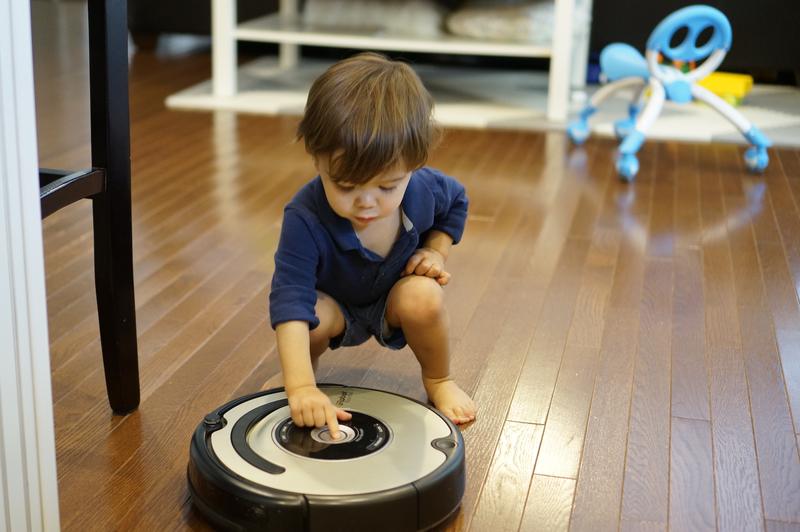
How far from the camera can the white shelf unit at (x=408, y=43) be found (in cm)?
289

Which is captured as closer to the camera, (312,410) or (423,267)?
(312,410)

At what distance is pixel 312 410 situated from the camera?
105cm

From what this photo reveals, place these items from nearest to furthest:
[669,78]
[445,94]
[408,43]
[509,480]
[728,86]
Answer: [509,480] < [669,78] < [408,43] < [728,86] < [445,94]

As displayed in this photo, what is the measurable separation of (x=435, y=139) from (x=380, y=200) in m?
0.09

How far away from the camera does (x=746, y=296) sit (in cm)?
167

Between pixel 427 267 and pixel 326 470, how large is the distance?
0.32 metres

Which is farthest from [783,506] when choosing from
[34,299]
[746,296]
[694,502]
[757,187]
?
[757,187]

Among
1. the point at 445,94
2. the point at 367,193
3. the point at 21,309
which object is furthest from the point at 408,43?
the point at 21,309

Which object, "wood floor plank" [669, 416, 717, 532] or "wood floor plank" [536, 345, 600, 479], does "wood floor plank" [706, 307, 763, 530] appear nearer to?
"wood floor plank" [669, 416, 717, 532]

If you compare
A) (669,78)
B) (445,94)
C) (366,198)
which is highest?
(366,198)

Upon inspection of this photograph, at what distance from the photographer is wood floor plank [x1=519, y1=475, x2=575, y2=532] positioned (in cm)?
103

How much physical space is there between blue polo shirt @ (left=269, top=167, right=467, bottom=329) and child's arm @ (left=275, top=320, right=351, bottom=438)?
0.02m

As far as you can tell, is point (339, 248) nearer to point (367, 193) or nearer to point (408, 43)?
point (367, 193)

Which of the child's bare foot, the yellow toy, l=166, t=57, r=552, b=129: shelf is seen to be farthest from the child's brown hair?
the yellow toy
